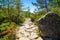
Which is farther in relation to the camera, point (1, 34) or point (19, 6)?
point (19, 6)

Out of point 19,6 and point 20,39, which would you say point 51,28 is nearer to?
point 20,39

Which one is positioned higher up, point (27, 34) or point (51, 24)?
point (51, 24)

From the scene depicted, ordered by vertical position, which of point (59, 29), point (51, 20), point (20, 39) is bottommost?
point (20, 39)

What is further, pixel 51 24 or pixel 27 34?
pixel 27 34

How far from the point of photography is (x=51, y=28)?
34.3 feet

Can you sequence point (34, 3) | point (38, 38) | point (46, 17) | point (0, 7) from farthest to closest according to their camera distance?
point (34, 3), point (0, 7), point (38, 38), point (46, 17)

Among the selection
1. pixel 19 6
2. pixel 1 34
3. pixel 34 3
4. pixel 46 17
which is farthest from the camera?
pixel 19 6

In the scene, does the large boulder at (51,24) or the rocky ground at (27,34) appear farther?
the rocky ground at (27,34)

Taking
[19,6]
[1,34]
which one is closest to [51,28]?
[1,34]

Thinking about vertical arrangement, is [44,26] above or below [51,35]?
above

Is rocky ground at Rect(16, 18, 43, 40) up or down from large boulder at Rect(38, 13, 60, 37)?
down

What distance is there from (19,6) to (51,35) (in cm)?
1435

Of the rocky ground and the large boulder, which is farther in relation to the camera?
the rocky ground

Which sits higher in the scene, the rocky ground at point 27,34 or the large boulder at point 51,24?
the large boulder at point 51,24
